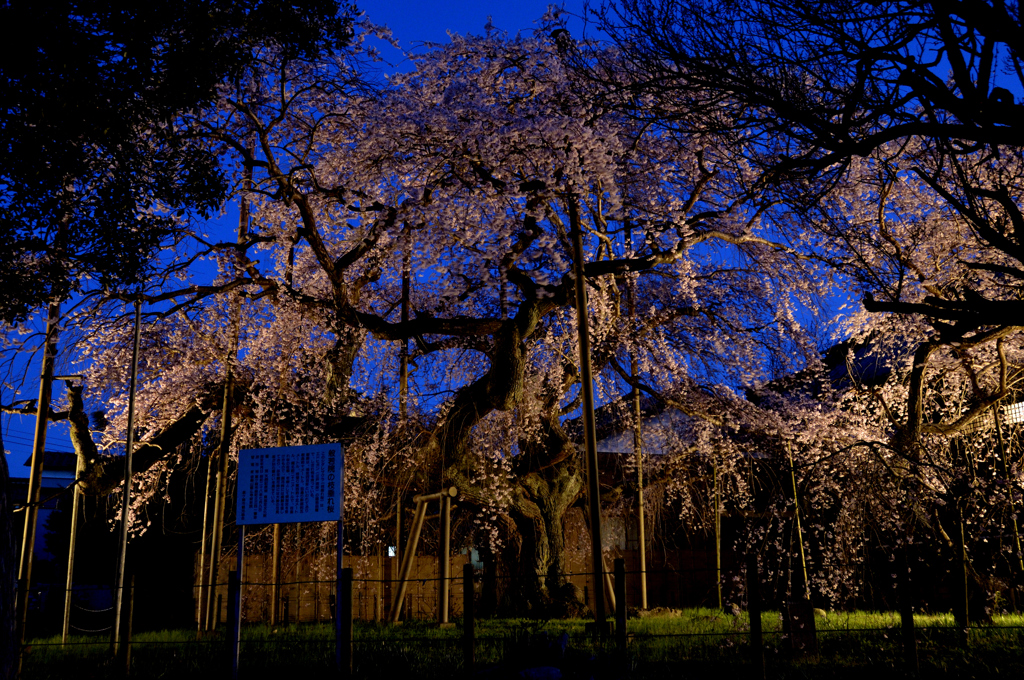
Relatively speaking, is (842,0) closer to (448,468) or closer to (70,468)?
(448,468)

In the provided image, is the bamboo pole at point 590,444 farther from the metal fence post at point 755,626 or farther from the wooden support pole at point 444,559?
the wooden support pole at point 444,559

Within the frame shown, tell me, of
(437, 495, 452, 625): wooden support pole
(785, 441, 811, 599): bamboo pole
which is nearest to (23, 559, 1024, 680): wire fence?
(437, 495, 452, 625): wooden support pole

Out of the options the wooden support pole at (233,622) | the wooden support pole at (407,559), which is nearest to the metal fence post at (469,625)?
the wooden support pole at (233,622)

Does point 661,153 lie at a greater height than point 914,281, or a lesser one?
greater

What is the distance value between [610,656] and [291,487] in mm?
3994

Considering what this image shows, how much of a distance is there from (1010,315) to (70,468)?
31.5 meters

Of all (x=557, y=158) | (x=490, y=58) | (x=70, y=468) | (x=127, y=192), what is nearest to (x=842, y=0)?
(x=557, y=158)

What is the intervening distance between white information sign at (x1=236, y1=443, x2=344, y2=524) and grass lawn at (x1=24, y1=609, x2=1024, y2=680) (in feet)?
5.97

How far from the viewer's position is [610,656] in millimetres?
8297

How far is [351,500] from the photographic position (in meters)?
15.1

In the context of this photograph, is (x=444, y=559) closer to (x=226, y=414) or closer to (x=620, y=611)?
(x=226, y=414)

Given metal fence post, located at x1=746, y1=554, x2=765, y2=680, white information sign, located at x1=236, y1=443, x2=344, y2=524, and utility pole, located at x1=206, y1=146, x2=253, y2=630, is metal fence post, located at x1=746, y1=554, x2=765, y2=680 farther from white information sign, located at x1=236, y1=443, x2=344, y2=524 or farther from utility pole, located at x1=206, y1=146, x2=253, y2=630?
utility pole, located at x1=206, y1=146, x2=253, y2=630

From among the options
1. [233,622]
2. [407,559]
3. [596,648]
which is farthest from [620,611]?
[407,559]

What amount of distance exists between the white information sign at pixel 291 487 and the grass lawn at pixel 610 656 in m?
1.82
